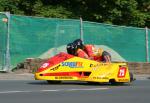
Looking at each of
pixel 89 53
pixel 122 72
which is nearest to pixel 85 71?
pixel 89 53

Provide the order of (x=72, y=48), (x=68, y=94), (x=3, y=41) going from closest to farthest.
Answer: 1. (x=68, y=94)
2. (x=72, y=48)
3. (x=3, y=41)

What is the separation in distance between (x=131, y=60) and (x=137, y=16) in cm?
333

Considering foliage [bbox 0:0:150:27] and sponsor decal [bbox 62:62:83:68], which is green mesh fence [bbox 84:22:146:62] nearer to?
foliage [bbox 0:0:150:27]

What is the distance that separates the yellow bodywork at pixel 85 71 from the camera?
17.8 metres

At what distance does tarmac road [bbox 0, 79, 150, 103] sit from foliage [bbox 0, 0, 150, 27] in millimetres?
9875

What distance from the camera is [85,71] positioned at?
17922mm

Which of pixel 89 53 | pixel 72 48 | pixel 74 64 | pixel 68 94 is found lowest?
pixel 68 94

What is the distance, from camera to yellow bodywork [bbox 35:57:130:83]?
58.4 ft

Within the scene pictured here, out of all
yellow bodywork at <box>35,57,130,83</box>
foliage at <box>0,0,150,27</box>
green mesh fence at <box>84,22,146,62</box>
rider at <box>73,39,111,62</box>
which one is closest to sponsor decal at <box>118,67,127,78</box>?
yellow bodywork at <box>35,57,130,83</box>

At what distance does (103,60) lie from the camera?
736 inches

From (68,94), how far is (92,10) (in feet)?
46.4

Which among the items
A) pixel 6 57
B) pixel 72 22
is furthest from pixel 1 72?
pixel 72 22

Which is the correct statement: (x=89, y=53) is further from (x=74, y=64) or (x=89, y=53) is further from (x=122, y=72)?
(x=122, y=72)

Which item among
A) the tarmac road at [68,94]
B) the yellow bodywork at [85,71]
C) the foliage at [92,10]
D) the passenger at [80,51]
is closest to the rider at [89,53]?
the passenger at [80,51]
